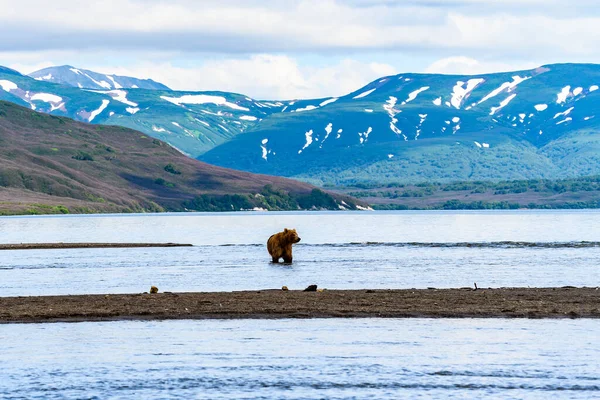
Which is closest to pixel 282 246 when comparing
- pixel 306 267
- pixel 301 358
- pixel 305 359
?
pixel 306 267

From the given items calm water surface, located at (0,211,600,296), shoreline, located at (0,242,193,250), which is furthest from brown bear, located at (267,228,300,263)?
shoreline, located at (0,242,193,250)

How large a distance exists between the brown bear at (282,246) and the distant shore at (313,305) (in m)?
26.6

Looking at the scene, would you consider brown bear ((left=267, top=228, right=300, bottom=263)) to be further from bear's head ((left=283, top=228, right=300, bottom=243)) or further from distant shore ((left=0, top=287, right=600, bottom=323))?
distant shore ((left=0, top=287, right=600, bottom=323))

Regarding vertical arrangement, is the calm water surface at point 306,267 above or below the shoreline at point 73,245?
below

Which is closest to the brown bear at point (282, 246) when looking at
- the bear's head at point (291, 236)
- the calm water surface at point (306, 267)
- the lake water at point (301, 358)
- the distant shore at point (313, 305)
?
the bear's head at point (291, 236)

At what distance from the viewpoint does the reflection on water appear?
2486cm

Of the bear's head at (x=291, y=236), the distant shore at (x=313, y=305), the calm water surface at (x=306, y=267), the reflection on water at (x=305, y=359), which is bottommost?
the reflection on water at (x=305, y=359)

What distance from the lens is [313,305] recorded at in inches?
1567

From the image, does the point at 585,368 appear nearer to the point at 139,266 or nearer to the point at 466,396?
the point at 466,396

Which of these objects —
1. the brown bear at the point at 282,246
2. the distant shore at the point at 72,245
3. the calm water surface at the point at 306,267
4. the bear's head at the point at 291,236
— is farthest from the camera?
the distant shore at the point at 72,245

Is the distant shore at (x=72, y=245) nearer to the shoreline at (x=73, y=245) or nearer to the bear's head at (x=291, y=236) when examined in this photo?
the shoreline at (x=73, y=245)

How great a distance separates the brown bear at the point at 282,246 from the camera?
71.8 meters

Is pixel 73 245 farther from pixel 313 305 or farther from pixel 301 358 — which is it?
pixel 301 358

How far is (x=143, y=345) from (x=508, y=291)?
1834 centimetres
